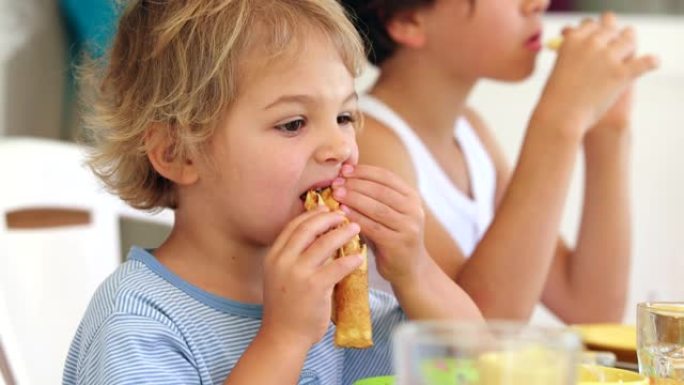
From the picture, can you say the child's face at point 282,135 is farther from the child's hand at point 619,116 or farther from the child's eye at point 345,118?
the child's hand at point 619,116

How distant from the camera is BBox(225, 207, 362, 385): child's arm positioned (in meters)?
0.98

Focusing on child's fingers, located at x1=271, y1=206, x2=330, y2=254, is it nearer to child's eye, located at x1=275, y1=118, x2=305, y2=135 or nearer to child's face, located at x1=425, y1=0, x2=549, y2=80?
child's eye, located at x1=275, y1=118, x2=305, y2=135

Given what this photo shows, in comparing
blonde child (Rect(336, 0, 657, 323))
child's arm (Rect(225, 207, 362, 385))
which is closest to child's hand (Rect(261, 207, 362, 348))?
child's arm (Rect(225, 207, 362, 385))

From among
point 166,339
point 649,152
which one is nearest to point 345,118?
point 166,339

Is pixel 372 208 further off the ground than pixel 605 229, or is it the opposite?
pixel 372 208

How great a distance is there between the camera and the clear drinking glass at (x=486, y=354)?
0.58 metres

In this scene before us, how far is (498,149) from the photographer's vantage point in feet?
6.42

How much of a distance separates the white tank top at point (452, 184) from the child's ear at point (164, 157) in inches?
22.1

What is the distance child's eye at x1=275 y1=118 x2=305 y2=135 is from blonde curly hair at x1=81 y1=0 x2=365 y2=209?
5 centimetres

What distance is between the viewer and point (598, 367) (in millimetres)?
893

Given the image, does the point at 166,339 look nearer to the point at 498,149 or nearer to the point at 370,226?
the point at 370,226

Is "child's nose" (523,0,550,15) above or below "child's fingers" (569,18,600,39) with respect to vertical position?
above

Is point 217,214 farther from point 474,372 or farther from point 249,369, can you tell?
point 474,372

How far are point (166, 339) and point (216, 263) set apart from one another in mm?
139
